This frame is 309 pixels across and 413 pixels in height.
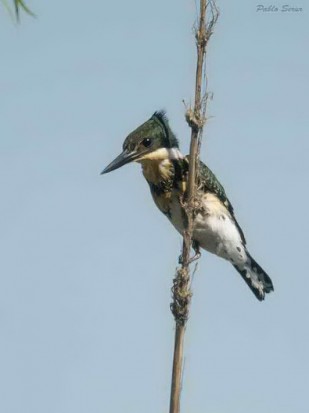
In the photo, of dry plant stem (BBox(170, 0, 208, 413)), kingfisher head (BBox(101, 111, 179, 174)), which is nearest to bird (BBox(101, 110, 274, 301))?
kingfisher head (BBox(101, 111, 179, 174))

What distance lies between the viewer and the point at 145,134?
290 inches

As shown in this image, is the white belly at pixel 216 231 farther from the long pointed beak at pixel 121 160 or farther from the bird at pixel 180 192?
the long pointed beak at pixel 121 160

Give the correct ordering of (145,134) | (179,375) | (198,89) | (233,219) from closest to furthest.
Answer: (179,375) < (198,89) < (145,134) < (233,219)

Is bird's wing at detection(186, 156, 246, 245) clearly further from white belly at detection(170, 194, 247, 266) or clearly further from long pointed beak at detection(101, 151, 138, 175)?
long pointed beak at detection(101, 151, 138, 175)

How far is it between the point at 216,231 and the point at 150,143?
40.4 inches

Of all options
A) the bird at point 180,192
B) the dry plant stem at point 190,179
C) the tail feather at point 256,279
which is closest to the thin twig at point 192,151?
the dry plant stem at point 190,179

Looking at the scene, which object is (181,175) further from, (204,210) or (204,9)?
(204,9)

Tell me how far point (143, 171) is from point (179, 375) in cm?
364

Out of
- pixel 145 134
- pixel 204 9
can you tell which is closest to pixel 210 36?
pixel 204 9

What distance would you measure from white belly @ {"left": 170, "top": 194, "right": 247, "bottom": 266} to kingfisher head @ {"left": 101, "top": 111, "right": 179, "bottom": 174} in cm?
45

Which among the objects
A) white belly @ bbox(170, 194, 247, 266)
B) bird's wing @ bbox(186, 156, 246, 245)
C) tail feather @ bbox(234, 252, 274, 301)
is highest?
bird's wing @ bbox(186, 156, 246, 245)

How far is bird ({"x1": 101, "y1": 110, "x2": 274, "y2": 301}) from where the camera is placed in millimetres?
7340

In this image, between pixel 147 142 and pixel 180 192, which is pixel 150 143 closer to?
pixel 147 142

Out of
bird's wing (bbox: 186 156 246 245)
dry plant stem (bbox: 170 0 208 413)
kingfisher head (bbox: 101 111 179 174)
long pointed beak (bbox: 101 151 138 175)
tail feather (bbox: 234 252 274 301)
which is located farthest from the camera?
tail feather (bbox: 234 252 274 301)
